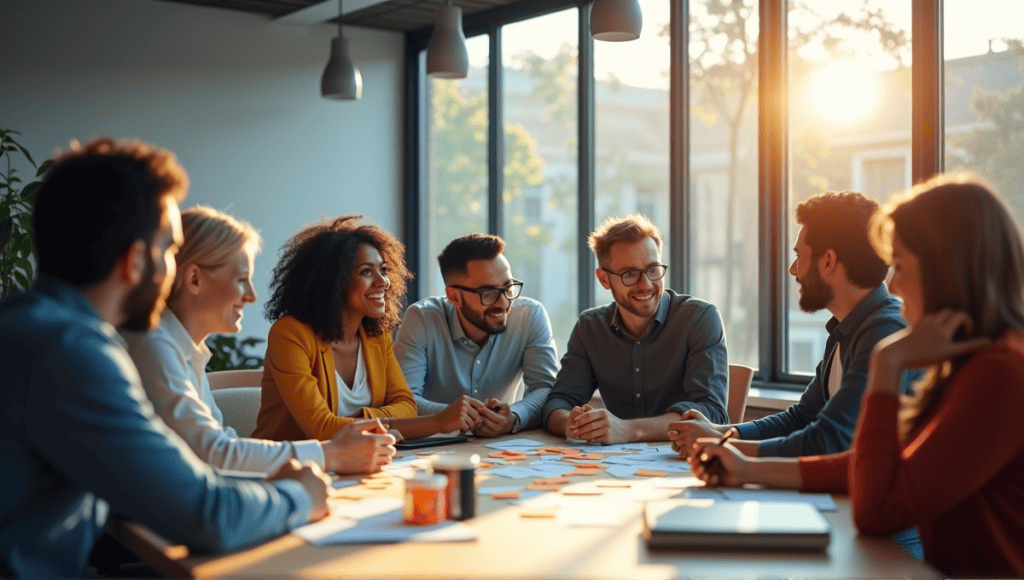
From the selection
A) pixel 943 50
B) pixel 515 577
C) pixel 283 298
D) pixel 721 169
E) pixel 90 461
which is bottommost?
pixel 515 577

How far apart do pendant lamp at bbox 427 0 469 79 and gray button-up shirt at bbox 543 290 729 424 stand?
4.18 feet

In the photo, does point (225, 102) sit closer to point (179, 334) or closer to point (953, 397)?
point (179, 334)

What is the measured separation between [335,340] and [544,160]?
117 inches

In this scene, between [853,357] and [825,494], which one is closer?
Result: [825,494]

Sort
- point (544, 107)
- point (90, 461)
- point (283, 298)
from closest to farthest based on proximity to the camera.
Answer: point (90, 461)
point (283, 298)
point (544, 107)

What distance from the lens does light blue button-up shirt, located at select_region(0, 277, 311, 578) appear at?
4.34 feet

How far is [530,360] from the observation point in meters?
3.55

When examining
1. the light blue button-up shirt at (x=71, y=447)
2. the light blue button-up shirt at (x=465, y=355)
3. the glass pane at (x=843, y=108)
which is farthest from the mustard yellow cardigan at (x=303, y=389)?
the glass pane at (x=843, y=108)

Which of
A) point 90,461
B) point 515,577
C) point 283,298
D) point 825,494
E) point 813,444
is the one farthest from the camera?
point 283,298

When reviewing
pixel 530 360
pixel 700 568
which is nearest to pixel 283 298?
pixel 530 360

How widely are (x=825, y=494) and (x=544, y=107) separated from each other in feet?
13.0

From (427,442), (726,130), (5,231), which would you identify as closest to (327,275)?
(427,442)

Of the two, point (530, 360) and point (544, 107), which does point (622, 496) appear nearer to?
point (530, 360)

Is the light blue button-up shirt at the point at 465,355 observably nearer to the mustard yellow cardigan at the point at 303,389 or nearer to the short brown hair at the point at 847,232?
the mustard yellow cardigan at the point at 303,389
